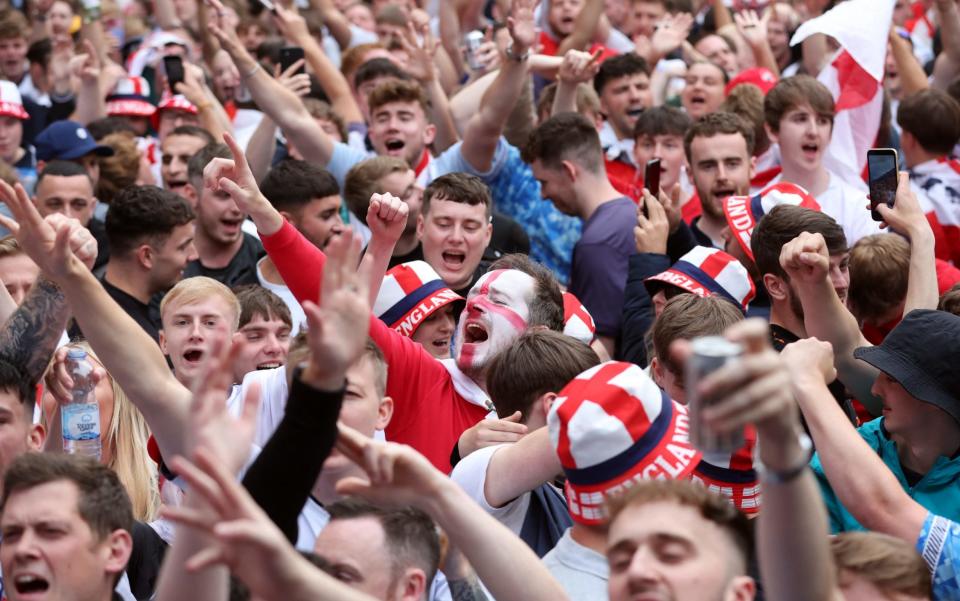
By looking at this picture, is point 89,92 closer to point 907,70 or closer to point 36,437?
point 907,70

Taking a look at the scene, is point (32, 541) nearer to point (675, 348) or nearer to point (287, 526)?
point (287, 526)

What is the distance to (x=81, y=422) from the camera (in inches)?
180

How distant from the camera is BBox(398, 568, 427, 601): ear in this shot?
335cm

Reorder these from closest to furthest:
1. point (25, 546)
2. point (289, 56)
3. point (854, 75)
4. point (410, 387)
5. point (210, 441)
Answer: point (210, 441)
point (25, 546)
point (410, 387)
point (854, 75)
point (289, 56)

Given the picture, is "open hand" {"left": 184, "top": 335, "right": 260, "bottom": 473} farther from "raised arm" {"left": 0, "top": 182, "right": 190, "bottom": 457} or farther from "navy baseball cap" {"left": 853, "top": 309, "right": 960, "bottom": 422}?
"navy baseball cap" {"left": 853, "top": 309, "right": 960, "bottom": 422}

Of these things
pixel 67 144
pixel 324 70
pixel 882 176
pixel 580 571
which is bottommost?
pixel 580 571

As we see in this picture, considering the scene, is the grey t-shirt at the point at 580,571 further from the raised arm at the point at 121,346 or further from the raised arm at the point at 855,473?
the raised arm at the point at 121,346

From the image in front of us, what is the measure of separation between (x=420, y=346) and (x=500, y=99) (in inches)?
103

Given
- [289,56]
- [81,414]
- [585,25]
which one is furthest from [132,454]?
[585,25]

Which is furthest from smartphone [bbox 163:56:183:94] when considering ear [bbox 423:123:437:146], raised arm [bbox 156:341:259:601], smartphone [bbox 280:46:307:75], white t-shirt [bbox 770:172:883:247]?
raised arm [bbox 156:341:259:601]

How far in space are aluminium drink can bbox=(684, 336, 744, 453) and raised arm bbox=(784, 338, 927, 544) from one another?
117 centimetres

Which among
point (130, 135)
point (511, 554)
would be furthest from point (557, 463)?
point (130, 135)

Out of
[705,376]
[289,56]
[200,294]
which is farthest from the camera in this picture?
[289,56]

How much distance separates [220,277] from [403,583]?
3789mm
